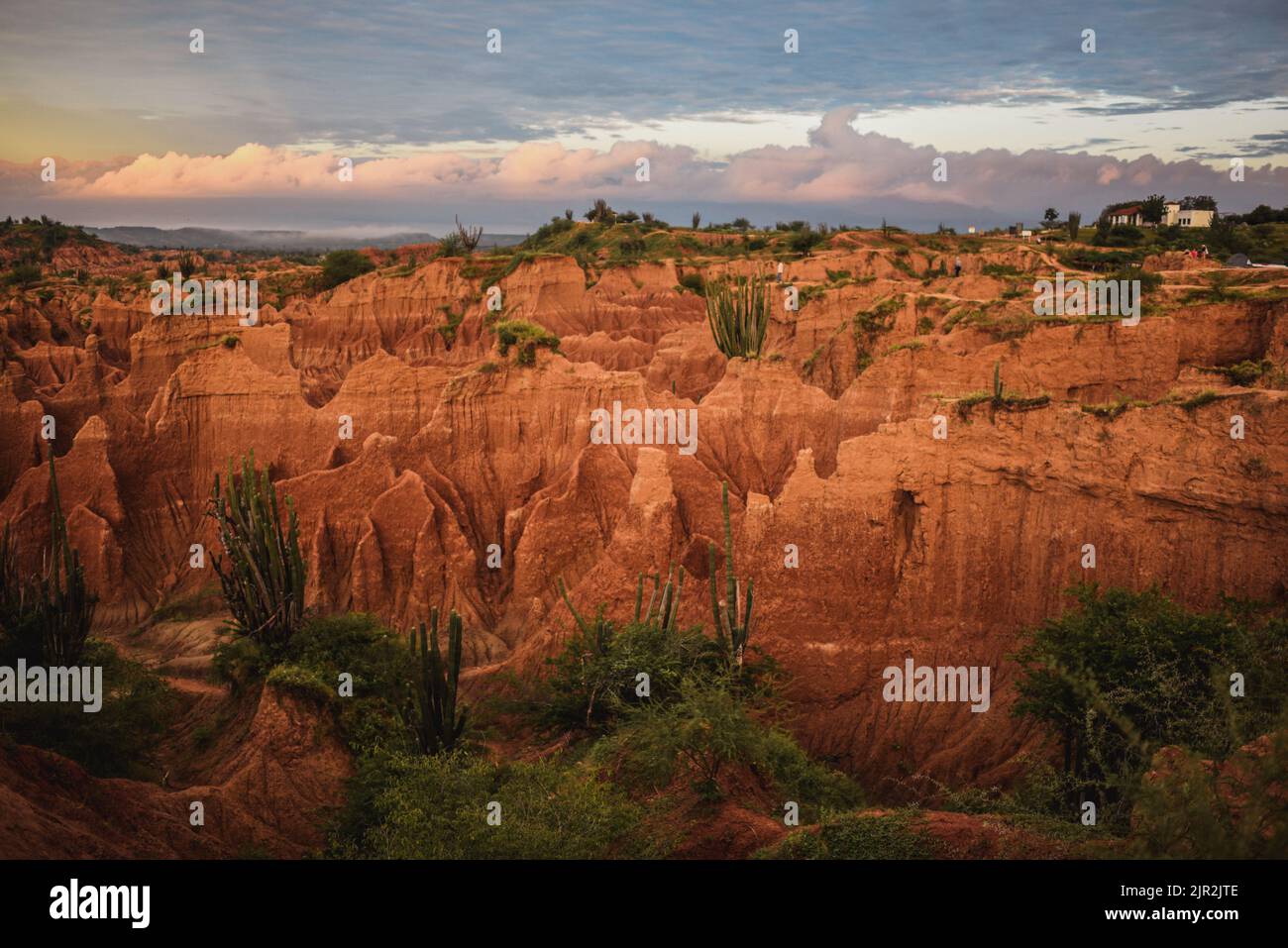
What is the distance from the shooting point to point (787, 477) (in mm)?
25297

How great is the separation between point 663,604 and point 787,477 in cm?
803

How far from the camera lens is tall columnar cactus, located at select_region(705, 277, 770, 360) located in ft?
107

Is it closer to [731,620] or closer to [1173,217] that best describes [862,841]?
[731,620]

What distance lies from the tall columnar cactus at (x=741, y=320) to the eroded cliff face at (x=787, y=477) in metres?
1.85

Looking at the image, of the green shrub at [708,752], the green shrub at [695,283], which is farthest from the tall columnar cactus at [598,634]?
the green shrub at [695,283]

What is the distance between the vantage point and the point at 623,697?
55.2ft

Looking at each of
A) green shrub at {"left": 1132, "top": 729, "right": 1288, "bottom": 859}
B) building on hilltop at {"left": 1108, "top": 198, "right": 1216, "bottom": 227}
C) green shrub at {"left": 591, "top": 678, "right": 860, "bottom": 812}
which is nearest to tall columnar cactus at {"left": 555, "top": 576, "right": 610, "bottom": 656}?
green shrub at {"left": 591, "top": 678, "right": 860, "bottom": 812}

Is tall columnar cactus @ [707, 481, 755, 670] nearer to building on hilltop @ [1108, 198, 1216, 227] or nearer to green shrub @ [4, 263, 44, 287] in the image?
building on hilltop @ [1108, 198, 1216, 227]

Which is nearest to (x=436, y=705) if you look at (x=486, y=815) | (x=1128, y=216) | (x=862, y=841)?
(x=486, y=815)

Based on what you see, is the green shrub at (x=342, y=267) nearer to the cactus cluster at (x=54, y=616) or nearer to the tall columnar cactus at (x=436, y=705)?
the cactus cluster at (x=54, y=616)

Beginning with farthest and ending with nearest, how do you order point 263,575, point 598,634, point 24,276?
point 24,276 < point 263,575 < point 598,634

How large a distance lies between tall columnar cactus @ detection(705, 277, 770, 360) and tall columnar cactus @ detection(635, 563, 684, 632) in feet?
44.4

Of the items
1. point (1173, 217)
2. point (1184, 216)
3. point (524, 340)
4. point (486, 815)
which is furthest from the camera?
point (1173, 217)

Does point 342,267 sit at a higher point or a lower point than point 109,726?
higher
